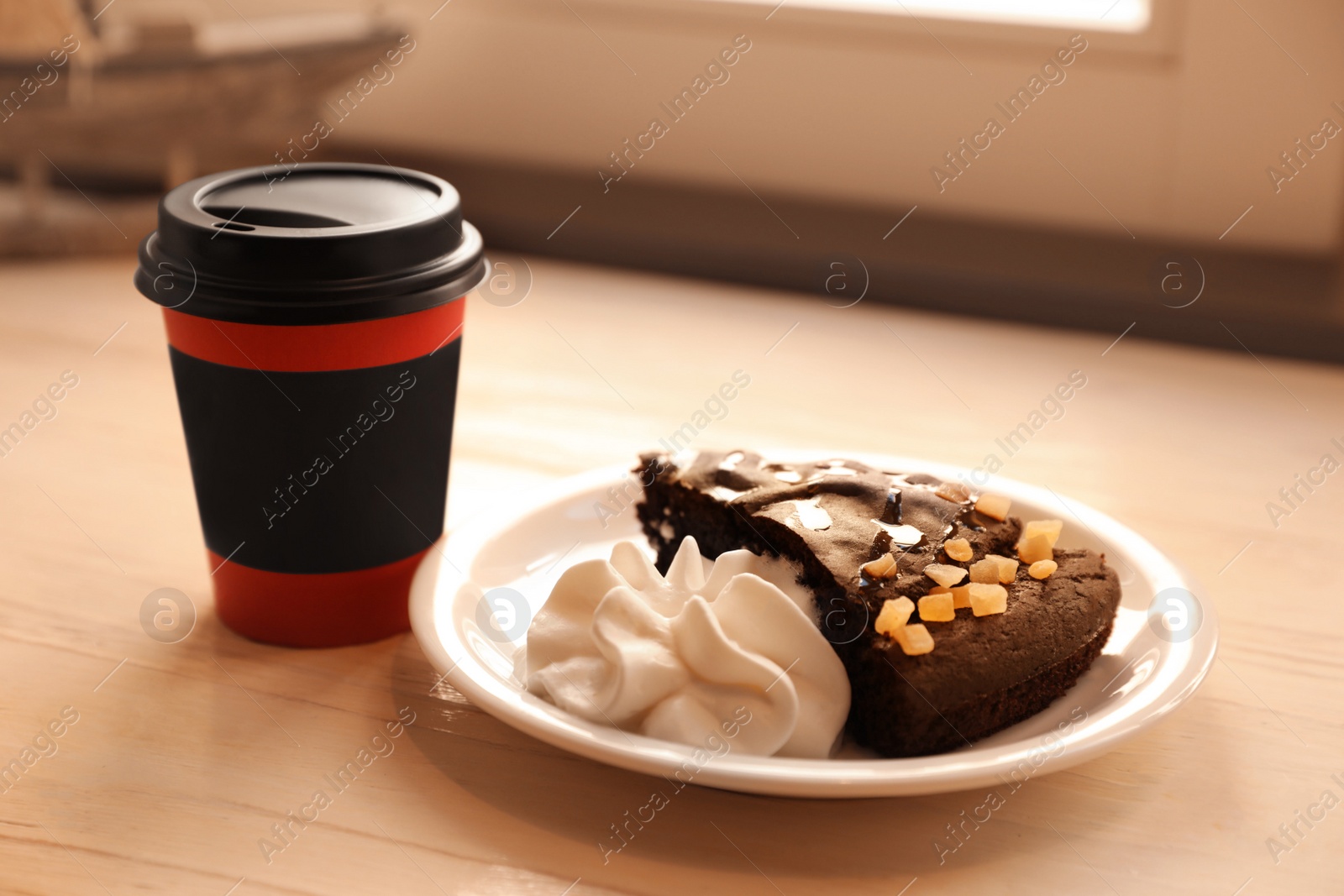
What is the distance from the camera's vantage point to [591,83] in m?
2.28

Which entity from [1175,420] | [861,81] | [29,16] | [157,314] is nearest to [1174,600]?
[1175,420]

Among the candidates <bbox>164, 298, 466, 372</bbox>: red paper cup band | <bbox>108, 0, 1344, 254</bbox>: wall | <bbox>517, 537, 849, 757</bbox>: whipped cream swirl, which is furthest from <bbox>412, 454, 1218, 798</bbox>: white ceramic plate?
<bbox>108, 0, 1344, 254</bbox>: wall

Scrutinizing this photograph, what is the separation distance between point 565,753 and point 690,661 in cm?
14

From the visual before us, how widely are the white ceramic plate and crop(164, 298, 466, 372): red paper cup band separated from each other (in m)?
0.18

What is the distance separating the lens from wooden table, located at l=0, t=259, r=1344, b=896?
0.80 m

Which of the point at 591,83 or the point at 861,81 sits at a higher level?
the point at 861,81

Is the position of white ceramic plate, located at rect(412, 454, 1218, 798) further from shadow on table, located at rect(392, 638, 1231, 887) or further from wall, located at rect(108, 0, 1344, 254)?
wall, located at rect(108, 0, 1344, 254)

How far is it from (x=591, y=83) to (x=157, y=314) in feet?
2.93

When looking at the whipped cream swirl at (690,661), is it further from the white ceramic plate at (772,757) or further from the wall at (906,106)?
the wall at (906,106)

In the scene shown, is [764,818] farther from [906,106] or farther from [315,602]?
[906,106]

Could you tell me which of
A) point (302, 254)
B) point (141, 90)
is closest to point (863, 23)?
point (141, 90)

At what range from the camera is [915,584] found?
2.91 ft

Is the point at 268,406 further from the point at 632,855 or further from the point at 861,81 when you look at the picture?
the point at 861,81

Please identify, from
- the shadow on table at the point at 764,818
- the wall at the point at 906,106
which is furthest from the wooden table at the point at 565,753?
the wall at the point at 906,106
